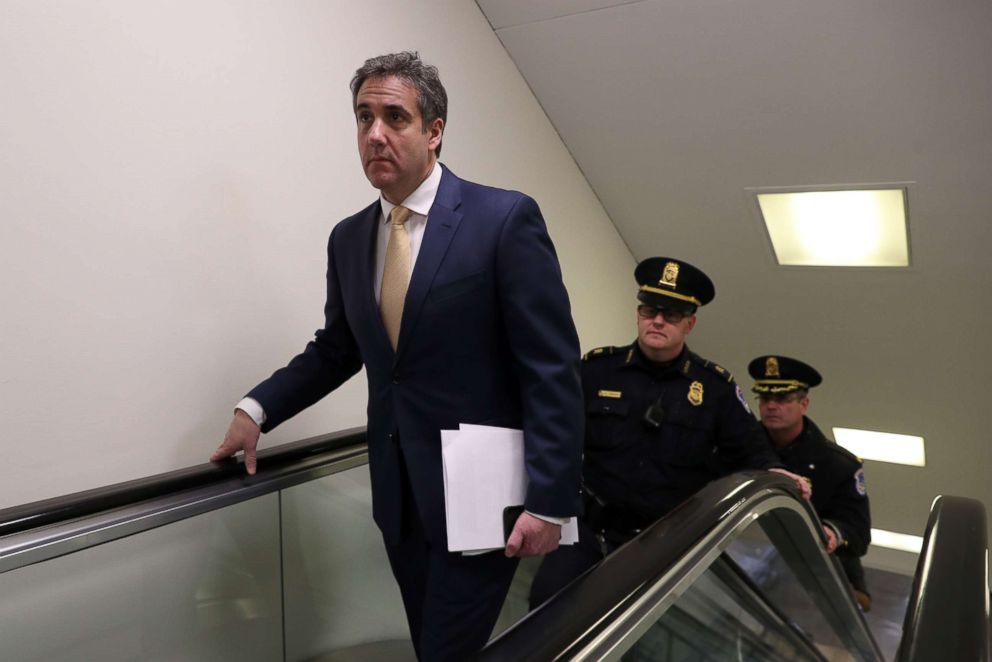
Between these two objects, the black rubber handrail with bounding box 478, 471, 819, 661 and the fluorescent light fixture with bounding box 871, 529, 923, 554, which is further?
the fluorescent light fixture with bounding box 871, 529, 923, 554

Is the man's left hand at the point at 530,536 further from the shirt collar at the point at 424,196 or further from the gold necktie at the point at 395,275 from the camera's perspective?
the shirt collar at the point at 424,196

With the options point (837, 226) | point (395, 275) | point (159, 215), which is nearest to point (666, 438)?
point (395, 275)

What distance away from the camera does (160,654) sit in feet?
5.43

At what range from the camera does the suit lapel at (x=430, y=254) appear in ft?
4.93

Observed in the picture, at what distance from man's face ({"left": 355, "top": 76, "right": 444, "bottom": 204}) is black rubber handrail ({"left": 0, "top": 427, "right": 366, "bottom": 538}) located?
731 millimetres

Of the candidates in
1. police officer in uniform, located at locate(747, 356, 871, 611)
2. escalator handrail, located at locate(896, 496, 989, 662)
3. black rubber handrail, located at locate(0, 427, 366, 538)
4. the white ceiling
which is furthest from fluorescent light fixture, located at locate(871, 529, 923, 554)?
black rubber handrail, located at locate(0, 427, 366, 538)

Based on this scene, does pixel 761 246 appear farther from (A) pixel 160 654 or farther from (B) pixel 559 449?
(A) pixel 160 654

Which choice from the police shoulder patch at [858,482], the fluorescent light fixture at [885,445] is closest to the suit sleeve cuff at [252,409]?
the police shoulder patch at [858,482]

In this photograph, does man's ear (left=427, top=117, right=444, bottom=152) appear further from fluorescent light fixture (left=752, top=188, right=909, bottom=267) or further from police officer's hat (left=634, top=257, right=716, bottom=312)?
fluorescent light fixture (left=752, top=188, right=909, bottom=267)

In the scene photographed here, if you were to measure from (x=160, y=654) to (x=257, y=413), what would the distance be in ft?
1.68

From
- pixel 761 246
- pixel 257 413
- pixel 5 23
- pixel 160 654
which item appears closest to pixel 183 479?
pixel 257 413

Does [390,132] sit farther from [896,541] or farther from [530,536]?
[896,541]

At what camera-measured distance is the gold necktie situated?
1562 millimetres

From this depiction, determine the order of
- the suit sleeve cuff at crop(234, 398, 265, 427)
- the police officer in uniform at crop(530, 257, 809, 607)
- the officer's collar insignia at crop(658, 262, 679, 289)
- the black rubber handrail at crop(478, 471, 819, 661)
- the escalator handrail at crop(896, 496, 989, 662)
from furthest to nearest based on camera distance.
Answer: the officer's collar insignia at crop(658, 262, 679, 289) < the police officer in uniform at crop(530, 257, 809, 607) < the suit sleeve cuff at crop(234, 398, 265, 427) < the escalator handrail at crop(896, 496, 989, 662) < the black rubber handrail at crop(478, 471, 819, 661)
